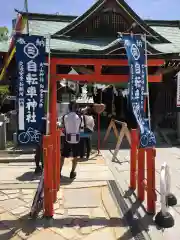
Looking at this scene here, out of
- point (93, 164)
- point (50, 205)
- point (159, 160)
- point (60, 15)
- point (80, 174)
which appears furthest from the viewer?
point (60, 15)

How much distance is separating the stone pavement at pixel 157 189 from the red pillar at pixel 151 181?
6.5 inches

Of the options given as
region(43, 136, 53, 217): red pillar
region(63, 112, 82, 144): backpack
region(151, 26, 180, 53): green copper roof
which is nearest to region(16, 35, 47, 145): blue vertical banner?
region(43, 136, 53, 217): red pillar

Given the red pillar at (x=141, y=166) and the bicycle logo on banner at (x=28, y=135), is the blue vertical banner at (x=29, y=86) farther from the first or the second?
the red pillar at (x=141, y=166)

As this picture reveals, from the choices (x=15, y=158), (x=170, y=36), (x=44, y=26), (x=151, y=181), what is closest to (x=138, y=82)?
(x=151, y=181)

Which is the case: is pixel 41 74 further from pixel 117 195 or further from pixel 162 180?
pixel 117 195

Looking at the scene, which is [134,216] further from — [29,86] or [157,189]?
[29,86]

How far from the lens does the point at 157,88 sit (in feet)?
46.5

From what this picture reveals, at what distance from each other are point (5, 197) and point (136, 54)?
3.67m

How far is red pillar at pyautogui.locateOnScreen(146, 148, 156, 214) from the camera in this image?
16.6ft

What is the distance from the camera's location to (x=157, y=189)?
6488 mm

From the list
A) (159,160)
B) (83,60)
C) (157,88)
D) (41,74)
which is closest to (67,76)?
(83,60)

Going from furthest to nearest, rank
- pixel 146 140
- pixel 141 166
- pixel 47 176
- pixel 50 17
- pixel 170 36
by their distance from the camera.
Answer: pixel 50 17 < pixel 170 36 < pixel 141 166 < pixel 146 140 < pixel 47 176

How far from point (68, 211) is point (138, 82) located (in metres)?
2.50

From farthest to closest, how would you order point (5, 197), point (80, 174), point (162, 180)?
point (80, 174), point (5, 197), point (162, 180)
